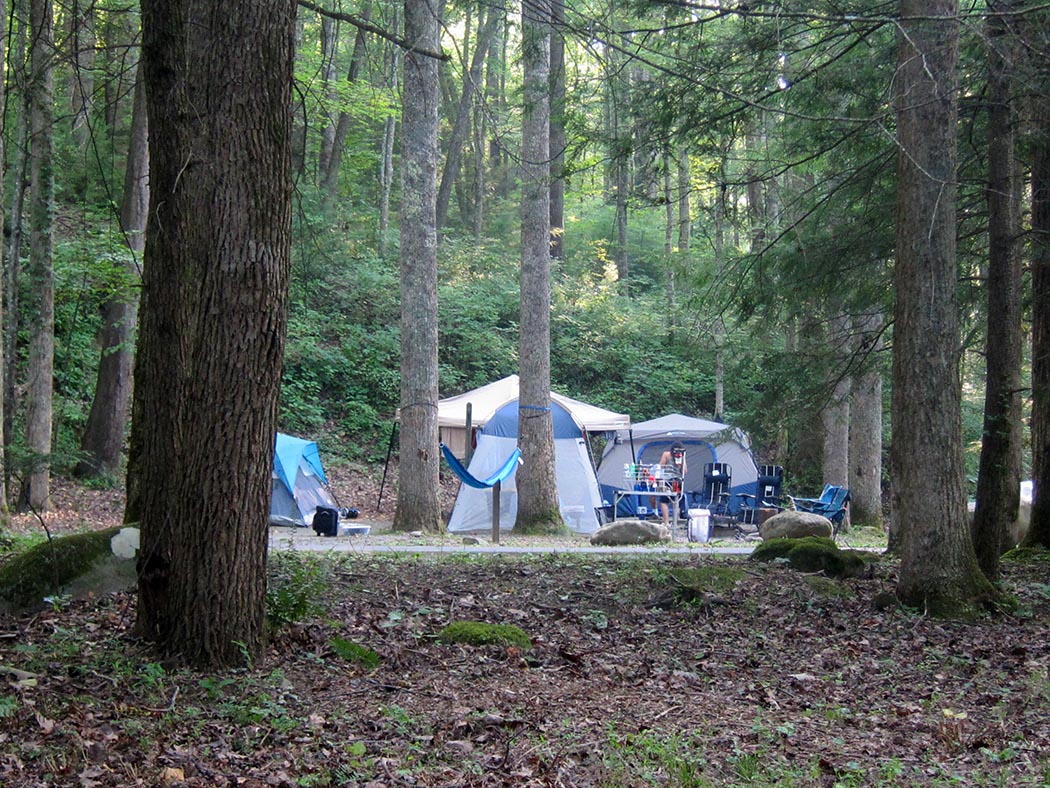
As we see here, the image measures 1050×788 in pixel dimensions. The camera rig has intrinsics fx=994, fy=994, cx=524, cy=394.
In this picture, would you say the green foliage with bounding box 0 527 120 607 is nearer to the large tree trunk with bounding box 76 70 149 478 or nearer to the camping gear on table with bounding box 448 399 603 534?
the camping gear on table with bounding box 448 399 603 534

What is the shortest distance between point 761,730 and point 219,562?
8.06 feet

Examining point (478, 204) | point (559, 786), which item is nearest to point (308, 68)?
point (478, 204)

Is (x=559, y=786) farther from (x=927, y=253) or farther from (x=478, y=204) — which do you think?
(x=478, y=204)

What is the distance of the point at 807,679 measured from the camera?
5355 millimetres

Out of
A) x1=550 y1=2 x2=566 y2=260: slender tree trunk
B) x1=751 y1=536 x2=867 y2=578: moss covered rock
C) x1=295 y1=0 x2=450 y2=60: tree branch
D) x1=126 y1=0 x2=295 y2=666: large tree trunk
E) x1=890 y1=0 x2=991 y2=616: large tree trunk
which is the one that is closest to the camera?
x1=126 y1=0 x2=295 y2=666: large tree trunk

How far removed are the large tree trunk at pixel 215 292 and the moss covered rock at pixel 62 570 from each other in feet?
4.56

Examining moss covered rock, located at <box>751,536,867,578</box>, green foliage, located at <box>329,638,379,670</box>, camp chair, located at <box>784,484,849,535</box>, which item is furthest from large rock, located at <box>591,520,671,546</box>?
green foliage, located at <box>329,638,379,670</box>

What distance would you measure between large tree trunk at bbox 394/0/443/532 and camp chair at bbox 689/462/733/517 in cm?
585

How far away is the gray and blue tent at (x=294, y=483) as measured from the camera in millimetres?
14414

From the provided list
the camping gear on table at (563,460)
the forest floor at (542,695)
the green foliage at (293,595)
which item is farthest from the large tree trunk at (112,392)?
the green foliage at (293,595)

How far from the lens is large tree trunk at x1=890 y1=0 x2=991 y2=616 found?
6590 mm

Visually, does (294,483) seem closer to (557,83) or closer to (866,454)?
(557,83)

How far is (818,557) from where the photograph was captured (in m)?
8.66

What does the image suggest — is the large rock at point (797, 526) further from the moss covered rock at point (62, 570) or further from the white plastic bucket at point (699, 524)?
the moss covered rock at point (62, 570)
